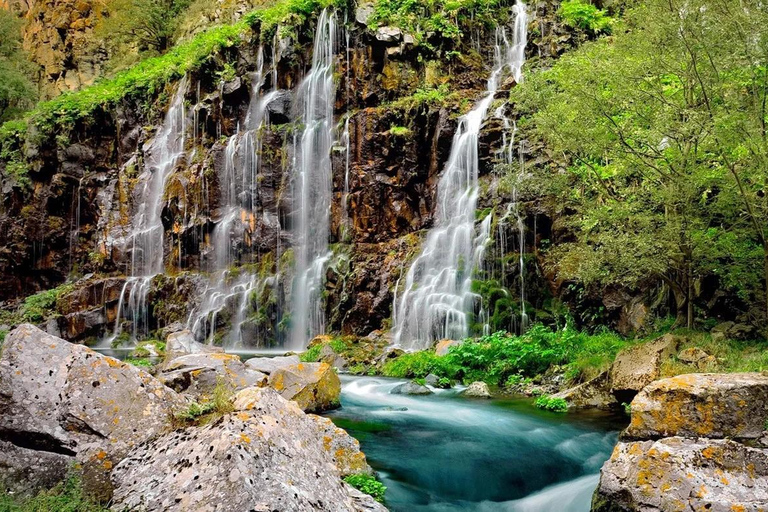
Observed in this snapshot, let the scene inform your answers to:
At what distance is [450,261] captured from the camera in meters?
19.7

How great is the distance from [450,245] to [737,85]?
11179 millimetres

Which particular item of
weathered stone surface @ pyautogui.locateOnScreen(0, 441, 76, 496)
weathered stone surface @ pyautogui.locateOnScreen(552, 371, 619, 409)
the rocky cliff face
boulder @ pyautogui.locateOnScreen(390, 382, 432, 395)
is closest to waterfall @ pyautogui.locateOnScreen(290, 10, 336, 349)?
the rocky cliff face

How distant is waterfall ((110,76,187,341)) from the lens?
98.3 feet

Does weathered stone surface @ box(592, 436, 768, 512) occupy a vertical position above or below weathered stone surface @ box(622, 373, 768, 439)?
below

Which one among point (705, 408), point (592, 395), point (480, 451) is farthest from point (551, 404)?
point (705, 408)

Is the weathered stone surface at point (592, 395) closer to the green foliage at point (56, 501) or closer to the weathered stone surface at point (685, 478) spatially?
the weathered stone surface at point (685, 478)

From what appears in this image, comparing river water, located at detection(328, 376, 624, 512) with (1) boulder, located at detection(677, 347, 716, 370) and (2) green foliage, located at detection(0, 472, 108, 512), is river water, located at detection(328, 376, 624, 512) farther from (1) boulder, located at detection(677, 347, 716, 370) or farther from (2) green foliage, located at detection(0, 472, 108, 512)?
(2) green foliage, located at detection(0, 472, 108, 512)

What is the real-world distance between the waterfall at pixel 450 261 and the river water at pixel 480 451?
6.99 meters

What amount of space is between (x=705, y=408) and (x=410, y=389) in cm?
706

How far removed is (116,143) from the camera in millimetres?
35625

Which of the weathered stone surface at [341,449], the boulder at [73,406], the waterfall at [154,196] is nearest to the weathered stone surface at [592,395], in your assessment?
the weathered stone surface at [341,449]

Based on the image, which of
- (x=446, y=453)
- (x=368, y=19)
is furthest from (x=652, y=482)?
(x=368, y=19)

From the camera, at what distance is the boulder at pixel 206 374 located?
849cm

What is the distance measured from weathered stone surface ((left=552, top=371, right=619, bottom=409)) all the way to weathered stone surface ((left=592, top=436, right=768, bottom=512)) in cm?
510
